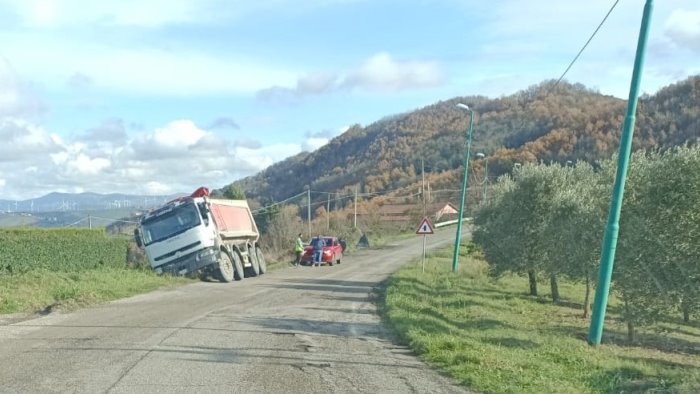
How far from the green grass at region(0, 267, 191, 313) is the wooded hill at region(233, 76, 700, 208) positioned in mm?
44945

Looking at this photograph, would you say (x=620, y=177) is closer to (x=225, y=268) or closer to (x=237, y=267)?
(x=225, y=268)

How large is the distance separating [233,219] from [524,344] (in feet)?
64.8

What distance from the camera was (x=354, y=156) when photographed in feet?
553

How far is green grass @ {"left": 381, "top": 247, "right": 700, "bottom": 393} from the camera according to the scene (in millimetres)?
9141

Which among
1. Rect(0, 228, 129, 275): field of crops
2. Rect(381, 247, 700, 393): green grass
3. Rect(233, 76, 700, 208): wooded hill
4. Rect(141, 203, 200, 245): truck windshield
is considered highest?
Rect(233, 76, 700, 208): wooded hill

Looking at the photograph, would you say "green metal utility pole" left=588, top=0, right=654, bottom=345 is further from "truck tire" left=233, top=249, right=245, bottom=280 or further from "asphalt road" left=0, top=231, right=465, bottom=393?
"truck tire" left=233, top=249, right=245, bottom=280

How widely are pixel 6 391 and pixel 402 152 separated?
140 meters

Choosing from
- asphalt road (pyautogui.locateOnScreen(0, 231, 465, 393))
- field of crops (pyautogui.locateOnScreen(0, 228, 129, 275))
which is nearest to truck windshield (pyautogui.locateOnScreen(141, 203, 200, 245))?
field of crops (pyautogui.locateOnScreen(0, 228, 129, 275))

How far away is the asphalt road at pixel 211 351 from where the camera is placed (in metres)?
8.46

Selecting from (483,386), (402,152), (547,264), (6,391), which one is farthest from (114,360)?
(402,152)

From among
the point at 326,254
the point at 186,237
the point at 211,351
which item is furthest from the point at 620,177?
the point at 326,254

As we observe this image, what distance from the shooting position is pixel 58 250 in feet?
85.4

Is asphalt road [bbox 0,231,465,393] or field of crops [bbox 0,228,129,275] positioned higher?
field of crops [bbox 0,228,129,275]

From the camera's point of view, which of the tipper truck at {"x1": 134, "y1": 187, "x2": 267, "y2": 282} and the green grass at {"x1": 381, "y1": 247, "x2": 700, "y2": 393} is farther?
the tipper truck at {"x1": 134, "y1": 187, "x2": 267, "y2": 282}
